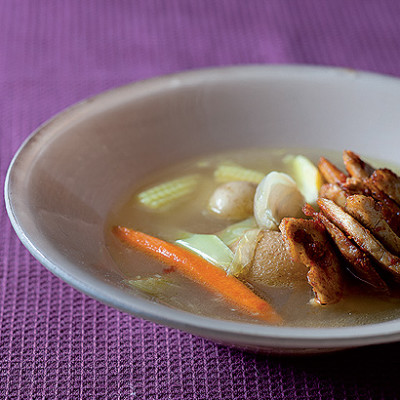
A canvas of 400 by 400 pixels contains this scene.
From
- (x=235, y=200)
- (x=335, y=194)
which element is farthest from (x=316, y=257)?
(x=235, y=200)

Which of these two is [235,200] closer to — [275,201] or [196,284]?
[275,201]

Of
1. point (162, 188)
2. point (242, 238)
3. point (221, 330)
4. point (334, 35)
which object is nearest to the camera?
point (221, 330)

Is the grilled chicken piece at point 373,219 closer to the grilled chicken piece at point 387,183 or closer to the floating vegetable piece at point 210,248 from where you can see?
the grilled chicken piece at point 387,183

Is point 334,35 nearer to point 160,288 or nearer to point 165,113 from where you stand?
point 165,113

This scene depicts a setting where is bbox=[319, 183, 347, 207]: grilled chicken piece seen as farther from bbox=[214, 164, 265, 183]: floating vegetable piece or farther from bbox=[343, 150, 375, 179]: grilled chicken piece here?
bbox=[214, 164, 265, 183]: floating vegetable piece

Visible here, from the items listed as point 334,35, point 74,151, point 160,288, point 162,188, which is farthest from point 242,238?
point 334,35

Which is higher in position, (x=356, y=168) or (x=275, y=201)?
(x=356, y=168)
